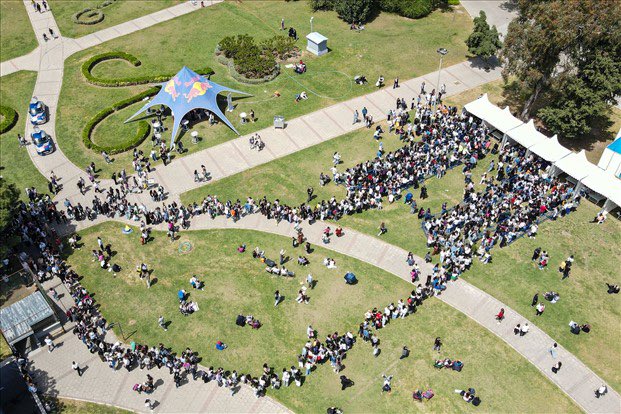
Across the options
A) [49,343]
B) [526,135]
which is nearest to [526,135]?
[526,135]

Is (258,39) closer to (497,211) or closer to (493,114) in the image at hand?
(493,114)

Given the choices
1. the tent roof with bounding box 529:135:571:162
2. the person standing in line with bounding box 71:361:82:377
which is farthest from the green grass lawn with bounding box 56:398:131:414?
the tent roof with bounding box 529:135:571:162

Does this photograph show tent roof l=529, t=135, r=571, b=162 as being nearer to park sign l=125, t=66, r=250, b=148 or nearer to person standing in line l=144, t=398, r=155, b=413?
park sign l=125, t=66, r=250, b=148

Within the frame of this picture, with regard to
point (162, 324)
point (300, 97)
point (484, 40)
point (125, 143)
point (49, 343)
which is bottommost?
point (49, 343)

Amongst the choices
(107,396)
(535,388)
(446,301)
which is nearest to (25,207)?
(107,396)

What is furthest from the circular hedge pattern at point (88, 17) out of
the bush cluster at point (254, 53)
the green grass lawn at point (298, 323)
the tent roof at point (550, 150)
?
the tent roof at point (550, 150)

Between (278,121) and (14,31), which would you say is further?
(14,31)

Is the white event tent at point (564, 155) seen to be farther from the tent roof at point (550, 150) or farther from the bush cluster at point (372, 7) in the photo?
the bush cluster at point (372, 7)

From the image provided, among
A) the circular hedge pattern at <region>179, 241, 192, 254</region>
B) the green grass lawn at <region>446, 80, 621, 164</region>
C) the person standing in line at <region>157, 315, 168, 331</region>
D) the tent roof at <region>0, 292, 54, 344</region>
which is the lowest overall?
the person standing in line at <region>157, 315, 168, 331</region>
